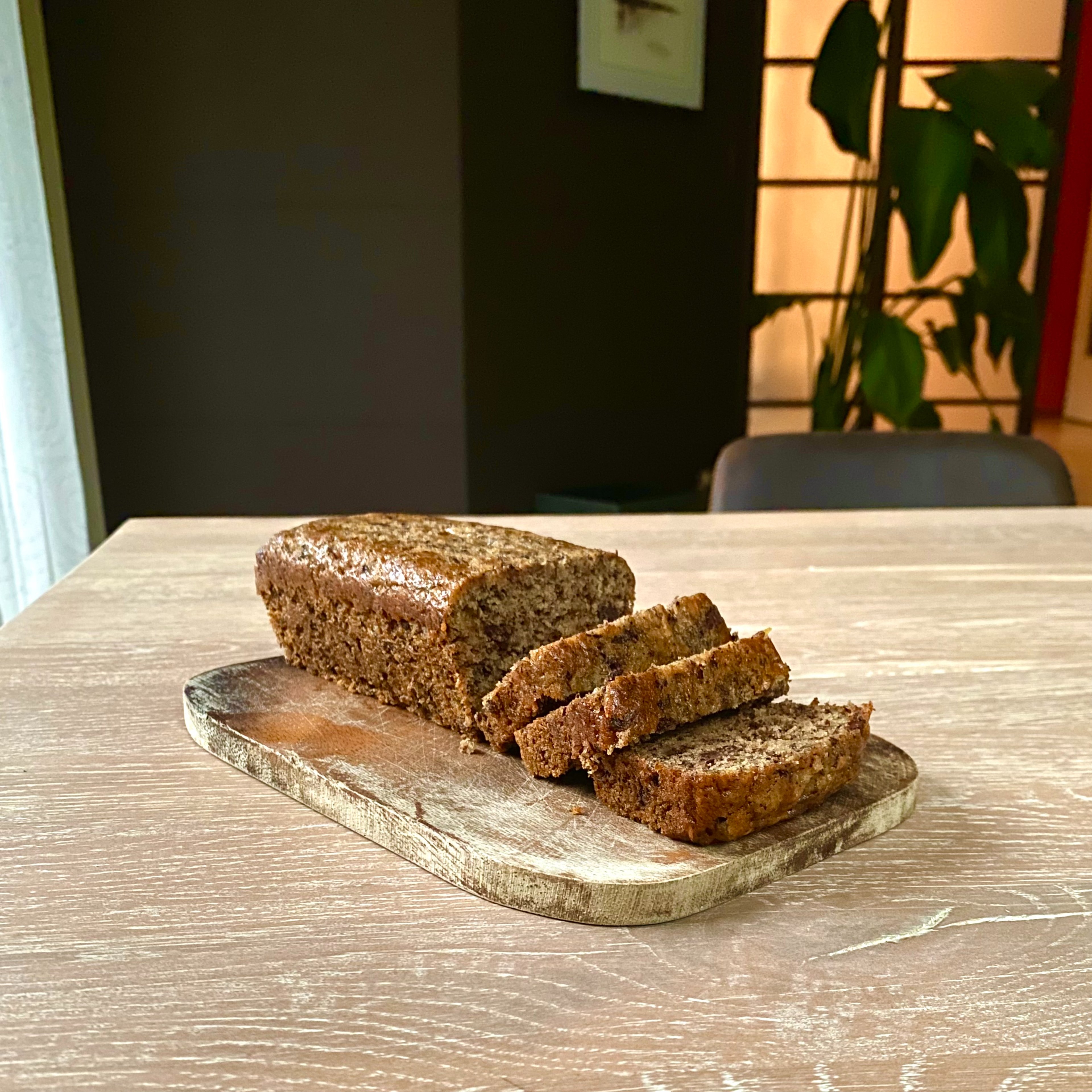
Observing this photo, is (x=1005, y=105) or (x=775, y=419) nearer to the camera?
(x=1005, y=105)

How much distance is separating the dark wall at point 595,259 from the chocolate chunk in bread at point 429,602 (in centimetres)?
257

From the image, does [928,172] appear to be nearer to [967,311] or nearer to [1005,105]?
[1005,105]

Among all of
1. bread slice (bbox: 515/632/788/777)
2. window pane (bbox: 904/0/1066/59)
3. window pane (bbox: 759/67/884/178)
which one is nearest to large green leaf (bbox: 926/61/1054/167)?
window pane (bbox: 759/67/884/178)

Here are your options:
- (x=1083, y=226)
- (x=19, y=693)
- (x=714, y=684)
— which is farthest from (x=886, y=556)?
(x=1083, y=226)

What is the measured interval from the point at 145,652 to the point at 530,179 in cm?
290

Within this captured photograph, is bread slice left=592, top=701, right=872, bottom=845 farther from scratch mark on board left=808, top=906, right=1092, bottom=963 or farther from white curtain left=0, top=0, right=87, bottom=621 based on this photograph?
white curtain left=0, top=0, right=87, bottom=621

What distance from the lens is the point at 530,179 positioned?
3570 mm

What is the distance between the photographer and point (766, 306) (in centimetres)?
409

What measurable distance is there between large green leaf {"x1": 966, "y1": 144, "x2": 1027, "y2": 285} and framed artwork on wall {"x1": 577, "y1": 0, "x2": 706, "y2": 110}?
1159 millimetres

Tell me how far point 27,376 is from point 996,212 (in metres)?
3.27

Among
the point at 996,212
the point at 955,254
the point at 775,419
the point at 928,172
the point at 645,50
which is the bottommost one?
the point at 775,419

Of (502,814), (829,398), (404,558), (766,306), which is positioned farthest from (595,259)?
(502,814)

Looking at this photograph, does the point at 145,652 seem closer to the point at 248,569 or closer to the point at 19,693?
Result: the point at 19,693

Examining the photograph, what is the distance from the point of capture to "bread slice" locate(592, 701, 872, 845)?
25.3 inches
